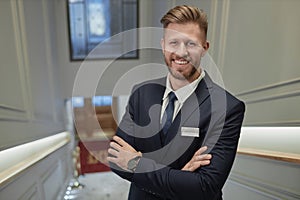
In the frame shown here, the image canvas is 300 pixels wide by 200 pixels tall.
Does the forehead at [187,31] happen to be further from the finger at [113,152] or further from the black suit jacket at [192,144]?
the finger at [113,152]

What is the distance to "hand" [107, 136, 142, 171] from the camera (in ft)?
3.80

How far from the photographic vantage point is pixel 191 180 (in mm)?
1059

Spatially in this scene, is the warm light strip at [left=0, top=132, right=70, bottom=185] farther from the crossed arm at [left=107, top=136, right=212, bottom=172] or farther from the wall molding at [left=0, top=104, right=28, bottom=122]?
the crossed arm at [left=107, top=136, right=212, bottom=172]

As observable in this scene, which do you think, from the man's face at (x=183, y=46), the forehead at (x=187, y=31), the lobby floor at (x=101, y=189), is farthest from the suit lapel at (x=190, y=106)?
the lobby floor at (x=101, y=189)

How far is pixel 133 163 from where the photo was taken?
3.76 ft

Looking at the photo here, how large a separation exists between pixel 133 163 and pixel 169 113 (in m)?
0.29

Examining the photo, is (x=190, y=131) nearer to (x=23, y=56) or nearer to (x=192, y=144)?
(x=192, y=144)

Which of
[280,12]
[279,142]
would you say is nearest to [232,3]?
[280,12]

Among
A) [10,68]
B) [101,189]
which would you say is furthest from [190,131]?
[101,189]

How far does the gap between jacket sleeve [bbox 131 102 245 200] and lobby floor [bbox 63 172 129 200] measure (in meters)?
2.75

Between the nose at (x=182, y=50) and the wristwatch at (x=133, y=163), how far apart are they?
506mm

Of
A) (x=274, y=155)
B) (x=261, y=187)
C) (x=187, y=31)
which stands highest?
(x=187, y=31)

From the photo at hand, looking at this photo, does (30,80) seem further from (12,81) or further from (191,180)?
(191,180)

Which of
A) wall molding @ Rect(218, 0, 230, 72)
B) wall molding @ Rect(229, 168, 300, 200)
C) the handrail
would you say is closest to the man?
the handrail
